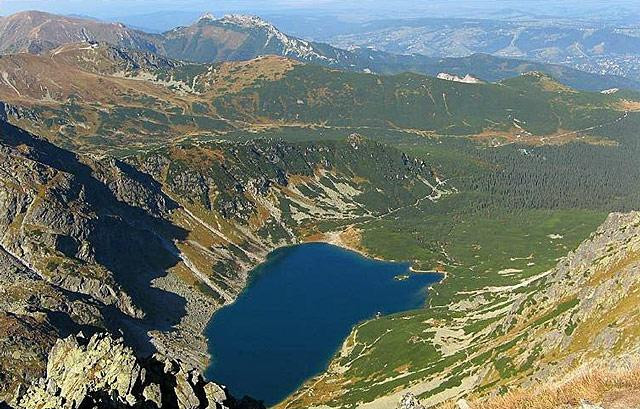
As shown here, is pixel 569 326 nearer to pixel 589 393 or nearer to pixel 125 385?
pixel 125 385

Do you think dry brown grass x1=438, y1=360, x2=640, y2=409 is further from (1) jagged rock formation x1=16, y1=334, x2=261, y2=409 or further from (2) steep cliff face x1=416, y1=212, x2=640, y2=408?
Result: (1) jagged rock formation x1=16, y1=334, x2=261, y2=409

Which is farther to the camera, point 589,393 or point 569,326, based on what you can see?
point 569,326

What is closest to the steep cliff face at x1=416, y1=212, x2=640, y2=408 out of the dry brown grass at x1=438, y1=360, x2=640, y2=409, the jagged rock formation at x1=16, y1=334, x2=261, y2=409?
the dry brown grass at x1=438, y1=360, x2=640, y2=409

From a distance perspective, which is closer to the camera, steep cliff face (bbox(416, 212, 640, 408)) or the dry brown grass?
the dry brown grass

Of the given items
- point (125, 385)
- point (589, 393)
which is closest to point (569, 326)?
point (125, 385)

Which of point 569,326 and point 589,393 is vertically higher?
point 589,393

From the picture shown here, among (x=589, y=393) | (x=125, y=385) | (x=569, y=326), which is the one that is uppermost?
(x=589, y=393)
